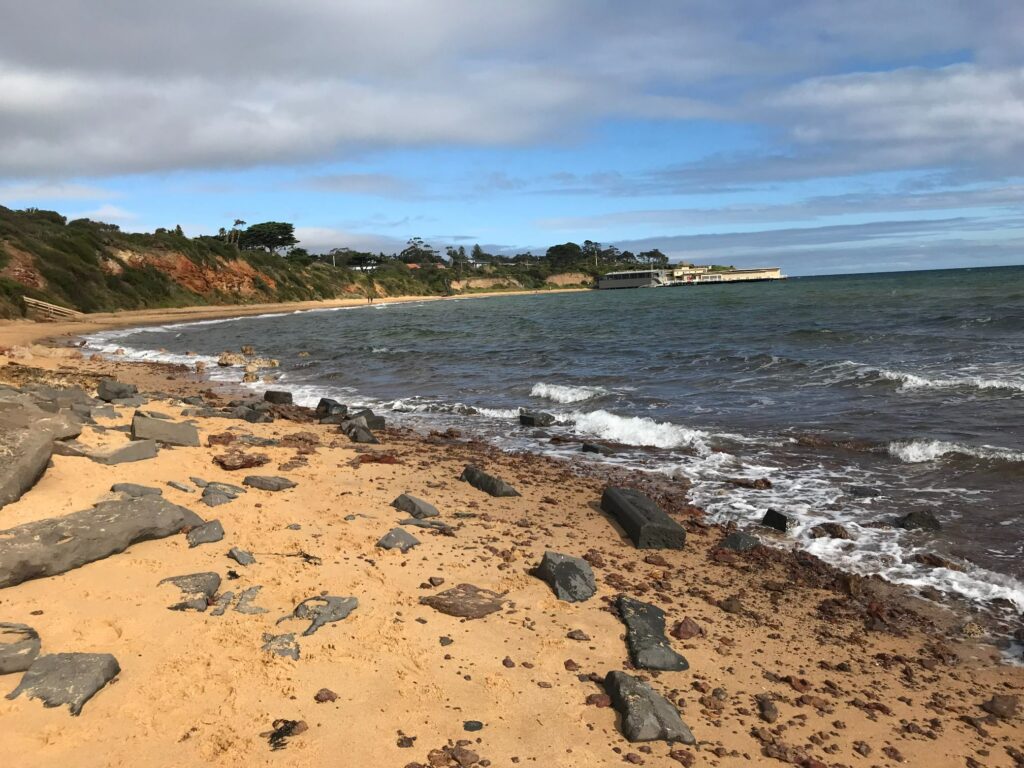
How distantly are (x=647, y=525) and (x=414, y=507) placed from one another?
2.74 meters

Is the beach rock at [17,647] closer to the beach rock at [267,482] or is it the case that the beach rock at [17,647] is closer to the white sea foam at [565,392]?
the beach rock at [267,482]

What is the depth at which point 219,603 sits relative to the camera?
16.6 ft

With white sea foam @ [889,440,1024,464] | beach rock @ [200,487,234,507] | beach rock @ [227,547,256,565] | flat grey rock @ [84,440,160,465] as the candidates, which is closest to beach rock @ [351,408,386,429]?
flat grey rock @ [84,440,160,465]

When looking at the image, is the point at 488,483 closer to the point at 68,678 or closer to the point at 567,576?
the point at 567,576

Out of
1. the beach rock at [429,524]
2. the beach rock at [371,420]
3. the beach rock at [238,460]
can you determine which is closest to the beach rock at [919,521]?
the beach rock at [429,524]

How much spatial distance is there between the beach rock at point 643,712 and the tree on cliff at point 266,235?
12416 centimetres

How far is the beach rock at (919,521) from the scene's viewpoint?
7.75 metres

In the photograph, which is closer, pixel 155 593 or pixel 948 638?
pixel 155 593

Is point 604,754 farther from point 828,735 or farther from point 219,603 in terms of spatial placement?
point 219,603

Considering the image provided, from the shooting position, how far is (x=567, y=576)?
19.6 ft

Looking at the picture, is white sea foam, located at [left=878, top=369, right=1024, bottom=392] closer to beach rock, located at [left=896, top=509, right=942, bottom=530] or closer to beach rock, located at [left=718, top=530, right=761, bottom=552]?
beach rock, located at [left=896, top=509, right=942, bottom=530]

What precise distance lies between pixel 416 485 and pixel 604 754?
5.62 metres

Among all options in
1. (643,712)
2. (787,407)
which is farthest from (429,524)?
(787,407)

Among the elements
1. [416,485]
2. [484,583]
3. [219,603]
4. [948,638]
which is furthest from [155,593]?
[948,638]
